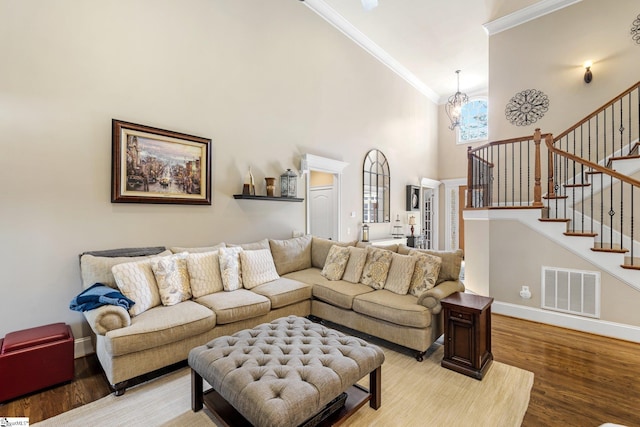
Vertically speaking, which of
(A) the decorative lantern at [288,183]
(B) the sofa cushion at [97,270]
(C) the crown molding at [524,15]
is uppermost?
(C) the crown molding at [524,15]

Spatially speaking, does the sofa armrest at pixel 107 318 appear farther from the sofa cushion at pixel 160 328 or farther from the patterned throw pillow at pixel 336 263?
the patterned throw pillow at pixel 336 263

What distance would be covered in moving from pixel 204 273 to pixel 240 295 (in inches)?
17.7

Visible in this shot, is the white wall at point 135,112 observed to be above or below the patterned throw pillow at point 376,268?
above

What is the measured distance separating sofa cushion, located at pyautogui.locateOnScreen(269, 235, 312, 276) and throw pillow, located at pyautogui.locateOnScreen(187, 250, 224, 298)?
90 centimetres

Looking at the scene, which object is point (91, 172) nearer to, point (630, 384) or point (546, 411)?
point (546, 411)

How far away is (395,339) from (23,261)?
341 cm

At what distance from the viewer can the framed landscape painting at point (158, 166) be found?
2926 millimetres

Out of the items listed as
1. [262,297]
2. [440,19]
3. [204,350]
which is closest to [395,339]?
[262,297]

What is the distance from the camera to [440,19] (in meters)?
5.11

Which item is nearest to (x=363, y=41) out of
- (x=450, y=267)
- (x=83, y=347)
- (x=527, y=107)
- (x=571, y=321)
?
(x=527, y=107)

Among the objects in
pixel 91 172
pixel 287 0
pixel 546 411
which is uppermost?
pixel 287 0

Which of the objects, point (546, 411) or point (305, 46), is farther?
point (305, 46)

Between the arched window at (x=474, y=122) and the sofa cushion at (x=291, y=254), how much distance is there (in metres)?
6.34

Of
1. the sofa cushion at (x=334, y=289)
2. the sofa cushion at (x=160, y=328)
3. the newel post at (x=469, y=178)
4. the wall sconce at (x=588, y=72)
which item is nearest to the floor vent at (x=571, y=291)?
the newel post at (x=469, y=178)
